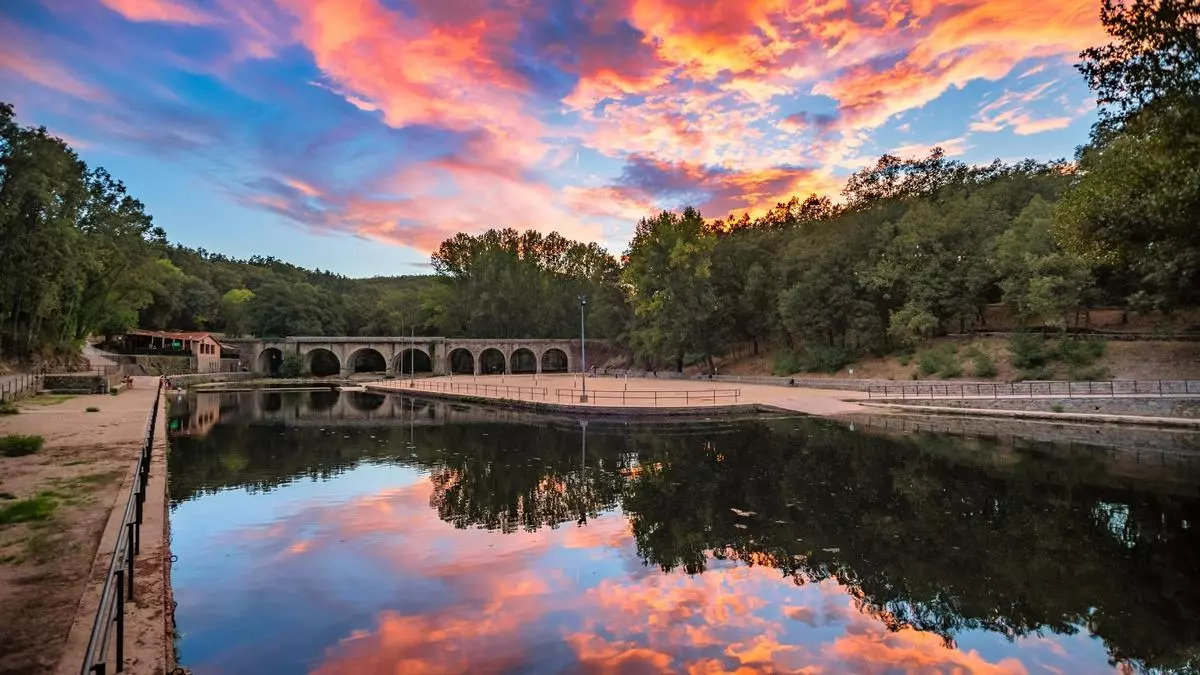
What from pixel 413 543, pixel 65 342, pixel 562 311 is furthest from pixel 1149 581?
pixel 562 311

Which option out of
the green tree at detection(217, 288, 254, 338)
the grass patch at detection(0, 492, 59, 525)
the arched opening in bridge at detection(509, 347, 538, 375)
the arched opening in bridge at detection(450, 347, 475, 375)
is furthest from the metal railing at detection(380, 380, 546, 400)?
the green tree at detection(217, 288, 254, 338)

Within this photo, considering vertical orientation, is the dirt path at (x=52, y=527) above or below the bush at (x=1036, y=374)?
below

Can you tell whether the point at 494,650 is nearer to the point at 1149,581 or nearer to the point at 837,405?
the point at 1149,581

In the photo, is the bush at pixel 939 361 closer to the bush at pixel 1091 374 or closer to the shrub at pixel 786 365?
the bush at pixel 1091 374

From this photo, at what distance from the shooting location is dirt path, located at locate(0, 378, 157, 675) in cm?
650

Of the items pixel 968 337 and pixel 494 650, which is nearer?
pixel 494 650

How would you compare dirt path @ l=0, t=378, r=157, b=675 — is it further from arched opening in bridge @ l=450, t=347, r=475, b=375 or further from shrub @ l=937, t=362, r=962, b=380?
arched opening in bridge @ l=450, t=347, r=475, b=375

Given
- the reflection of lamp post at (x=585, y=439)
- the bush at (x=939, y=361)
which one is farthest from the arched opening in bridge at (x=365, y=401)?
the bush at (x=939, y=361)

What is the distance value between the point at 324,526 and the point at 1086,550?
1559 cm

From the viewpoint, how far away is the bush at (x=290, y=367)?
77.8 m

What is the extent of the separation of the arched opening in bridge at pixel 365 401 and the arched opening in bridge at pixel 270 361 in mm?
30431

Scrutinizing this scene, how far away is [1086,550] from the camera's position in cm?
1184

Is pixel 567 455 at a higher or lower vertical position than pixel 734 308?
lower

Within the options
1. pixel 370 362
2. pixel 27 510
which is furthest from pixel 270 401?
pixel 370 362
